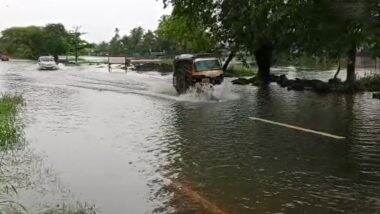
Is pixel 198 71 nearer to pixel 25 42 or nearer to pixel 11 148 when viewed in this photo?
pixel 11 148

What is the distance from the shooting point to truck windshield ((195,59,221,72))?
28391mm

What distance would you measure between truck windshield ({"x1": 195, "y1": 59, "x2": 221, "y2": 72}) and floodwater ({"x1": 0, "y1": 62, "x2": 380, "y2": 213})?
18.7 feet

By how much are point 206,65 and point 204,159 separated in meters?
17.0

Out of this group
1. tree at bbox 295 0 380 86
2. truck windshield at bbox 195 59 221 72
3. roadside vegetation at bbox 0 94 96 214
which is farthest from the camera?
truck windshield at bbox 195 59 221 72

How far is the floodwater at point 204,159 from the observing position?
8.71m

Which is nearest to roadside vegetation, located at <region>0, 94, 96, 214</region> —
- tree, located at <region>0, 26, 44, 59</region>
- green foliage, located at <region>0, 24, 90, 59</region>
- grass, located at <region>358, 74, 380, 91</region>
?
grass, located at <region>358, 74, 380, 91</region>

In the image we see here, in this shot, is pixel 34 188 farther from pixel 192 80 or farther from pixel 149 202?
pixel 192 80

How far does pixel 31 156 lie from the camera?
12.2 meters

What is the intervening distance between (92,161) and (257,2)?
4.64 m

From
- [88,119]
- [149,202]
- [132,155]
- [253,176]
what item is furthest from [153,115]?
[149,202]

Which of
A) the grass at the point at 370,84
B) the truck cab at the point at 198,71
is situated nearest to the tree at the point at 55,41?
the truck cab at the point at 198,71

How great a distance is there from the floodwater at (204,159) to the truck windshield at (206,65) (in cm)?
571

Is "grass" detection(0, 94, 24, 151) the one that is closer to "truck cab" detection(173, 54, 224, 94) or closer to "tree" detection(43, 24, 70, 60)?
"truck cab" detection(173, 54, 224, 94)

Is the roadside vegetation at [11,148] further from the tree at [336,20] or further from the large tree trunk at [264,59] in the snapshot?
the large tree trunk at [264,59]
